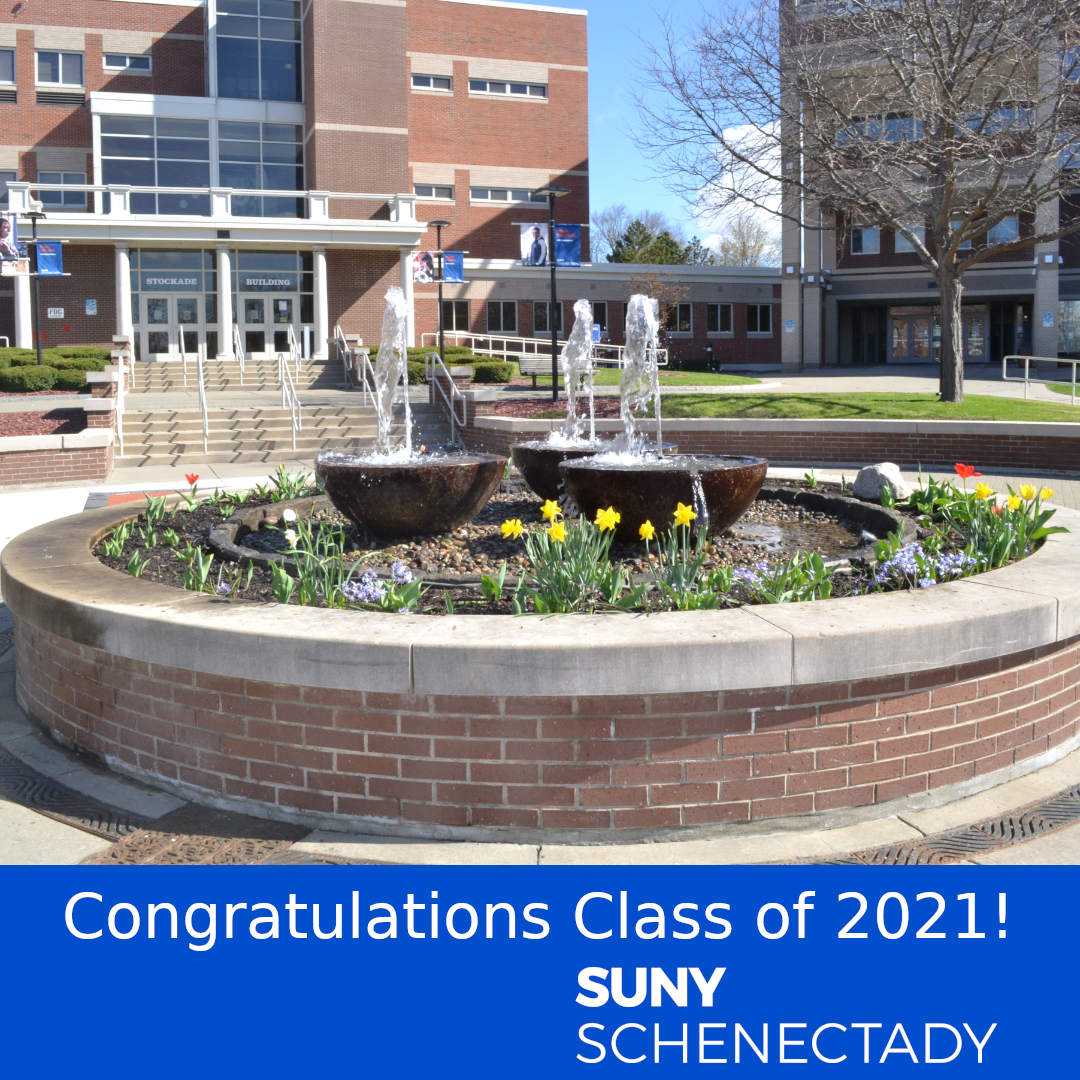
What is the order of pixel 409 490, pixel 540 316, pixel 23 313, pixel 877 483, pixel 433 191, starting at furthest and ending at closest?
pixel 433 191 < pixel 540 316 < pixel 23 313 < pixel 877 483 < pixel 409 490

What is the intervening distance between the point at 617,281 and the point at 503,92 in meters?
10.4

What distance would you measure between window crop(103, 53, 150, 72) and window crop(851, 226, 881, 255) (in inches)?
1204

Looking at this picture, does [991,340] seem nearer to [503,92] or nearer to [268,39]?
[503,92]

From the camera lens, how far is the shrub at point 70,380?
84.7 ft

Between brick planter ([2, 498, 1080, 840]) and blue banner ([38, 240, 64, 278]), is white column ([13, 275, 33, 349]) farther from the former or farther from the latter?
brick planter ([2, 498, 1080, 840])

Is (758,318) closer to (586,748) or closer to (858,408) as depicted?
(858,408)

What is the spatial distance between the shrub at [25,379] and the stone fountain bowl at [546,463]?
20706 millimetres

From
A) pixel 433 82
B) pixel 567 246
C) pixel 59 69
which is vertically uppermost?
pixel 433 82

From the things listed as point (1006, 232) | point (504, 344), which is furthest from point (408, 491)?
point (1006, 232)

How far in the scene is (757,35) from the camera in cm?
2014

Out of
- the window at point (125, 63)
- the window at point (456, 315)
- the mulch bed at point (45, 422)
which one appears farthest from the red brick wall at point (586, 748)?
the window at point (125, 63)

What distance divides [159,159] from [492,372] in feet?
69.7

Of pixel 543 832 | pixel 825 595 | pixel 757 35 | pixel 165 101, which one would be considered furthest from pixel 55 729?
pixel 165 101

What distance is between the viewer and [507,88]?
163 ft
